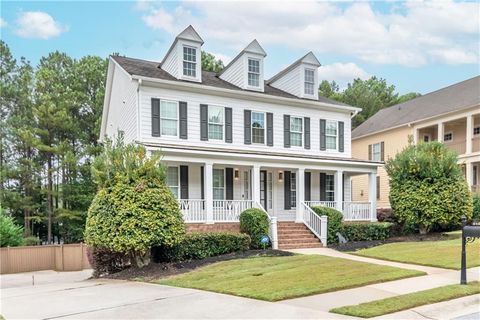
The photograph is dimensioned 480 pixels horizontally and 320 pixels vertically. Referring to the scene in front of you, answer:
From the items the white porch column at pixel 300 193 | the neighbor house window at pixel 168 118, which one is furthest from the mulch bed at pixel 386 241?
the neighbor house window at pixel 168 118

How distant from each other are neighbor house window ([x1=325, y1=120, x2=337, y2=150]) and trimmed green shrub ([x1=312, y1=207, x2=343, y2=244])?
4.55 meters

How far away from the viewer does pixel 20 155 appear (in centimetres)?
3055

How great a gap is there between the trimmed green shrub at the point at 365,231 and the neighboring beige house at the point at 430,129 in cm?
492

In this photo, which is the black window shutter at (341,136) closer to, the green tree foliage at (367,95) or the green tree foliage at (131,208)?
the green tree foliage at (131,208)

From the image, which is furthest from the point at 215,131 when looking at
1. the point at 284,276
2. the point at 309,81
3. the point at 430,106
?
the point at 430,106

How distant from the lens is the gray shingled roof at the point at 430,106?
24297 millimetres

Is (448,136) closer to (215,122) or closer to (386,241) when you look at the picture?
(386,241)

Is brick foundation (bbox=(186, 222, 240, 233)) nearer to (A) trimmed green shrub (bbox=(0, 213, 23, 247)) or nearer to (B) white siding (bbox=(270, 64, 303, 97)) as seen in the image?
(B) white siding (bbox=(270, 64, 303, 97))

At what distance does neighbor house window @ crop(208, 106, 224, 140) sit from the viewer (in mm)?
18141

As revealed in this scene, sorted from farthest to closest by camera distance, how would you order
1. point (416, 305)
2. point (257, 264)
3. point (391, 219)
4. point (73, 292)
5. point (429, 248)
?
point (391, 219) < point (429, 248) < point (257, 264) < point (73, 292) < point (416, 305)

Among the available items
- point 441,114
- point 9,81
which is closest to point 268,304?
point 441,114

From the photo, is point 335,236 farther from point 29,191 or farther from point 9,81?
point 9,81

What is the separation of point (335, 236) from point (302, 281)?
8.32 metres

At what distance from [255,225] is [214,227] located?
1.66 metres
